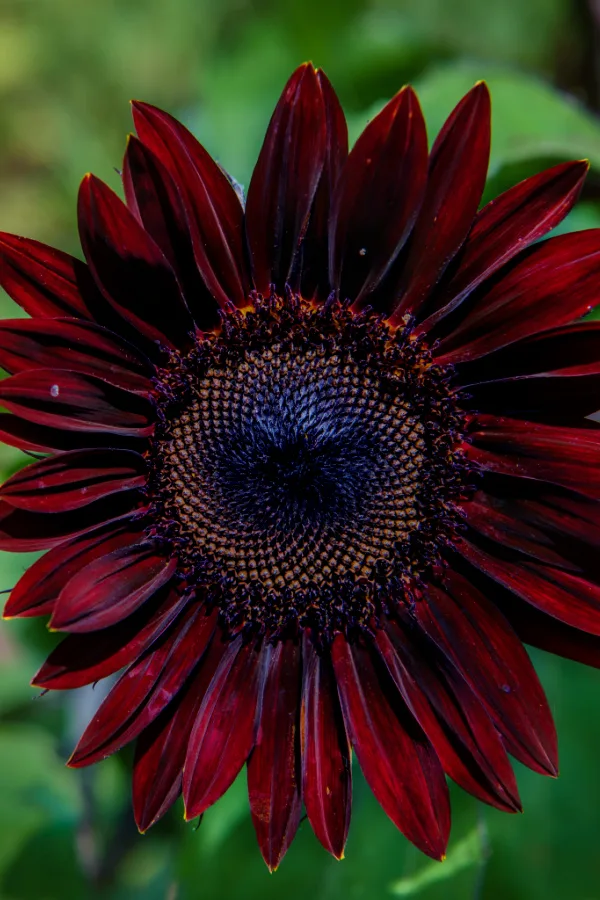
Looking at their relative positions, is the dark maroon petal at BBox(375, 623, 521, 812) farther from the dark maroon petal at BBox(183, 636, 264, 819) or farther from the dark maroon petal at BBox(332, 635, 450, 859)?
the dark maroon petal at BBox(183, 636, 264, 819)

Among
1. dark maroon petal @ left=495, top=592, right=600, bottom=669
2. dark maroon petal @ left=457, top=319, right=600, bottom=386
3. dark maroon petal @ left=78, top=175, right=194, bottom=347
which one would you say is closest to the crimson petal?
dark maroon petal @ left=78, top=175, right=194, bottom=347

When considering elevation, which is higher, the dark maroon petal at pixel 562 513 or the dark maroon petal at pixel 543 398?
the dark maroon petal at pixel 543 398

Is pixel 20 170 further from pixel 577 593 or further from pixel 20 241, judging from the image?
pixel 577 593

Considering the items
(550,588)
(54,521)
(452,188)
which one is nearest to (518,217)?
(452,188)

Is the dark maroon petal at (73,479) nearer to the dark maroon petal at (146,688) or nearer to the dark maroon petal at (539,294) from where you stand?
the dark maroon petal at (146,688)

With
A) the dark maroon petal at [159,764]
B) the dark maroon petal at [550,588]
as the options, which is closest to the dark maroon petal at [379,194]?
the dark maroon petal at [550,588]

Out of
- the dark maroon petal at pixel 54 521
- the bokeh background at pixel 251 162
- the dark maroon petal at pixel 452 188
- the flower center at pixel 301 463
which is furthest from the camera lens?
the bokeh background at pixel 251 162

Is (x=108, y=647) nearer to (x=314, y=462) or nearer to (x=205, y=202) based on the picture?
(x=314, y=462)
